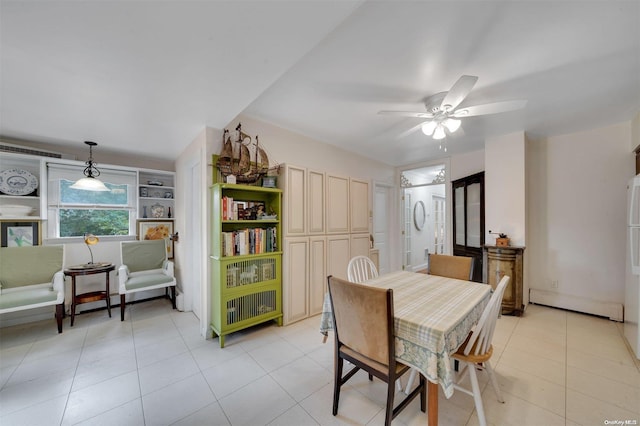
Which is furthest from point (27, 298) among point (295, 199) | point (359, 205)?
point (359, 205)

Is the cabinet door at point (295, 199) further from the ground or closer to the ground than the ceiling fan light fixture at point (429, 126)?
closer to the ground

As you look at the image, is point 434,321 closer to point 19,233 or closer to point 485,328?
point 485,328

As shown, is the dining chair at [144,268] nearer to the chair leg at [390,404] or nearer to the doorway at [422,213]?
the chair leg at [390,404]

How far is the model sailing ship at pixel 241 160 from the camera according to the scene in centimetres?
250

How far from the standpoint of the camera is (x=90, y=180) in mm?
2852

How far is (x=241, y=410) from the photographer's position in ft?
5.11

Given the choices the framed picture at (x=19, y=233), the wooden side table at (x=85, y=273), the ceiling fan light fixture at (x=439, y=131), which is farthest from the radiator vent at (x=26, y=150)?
the ceiling fan light fixture at (x=439, y=131)

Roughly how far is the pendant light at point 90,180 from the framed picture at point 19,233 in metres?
0.65

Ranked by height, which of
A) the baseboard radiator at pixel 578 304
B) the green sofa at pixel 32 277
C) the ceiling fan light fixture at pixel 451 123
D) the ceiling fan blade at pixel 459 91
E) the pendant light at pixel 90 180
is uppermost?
the ceiling fan blade at pixel 459 91

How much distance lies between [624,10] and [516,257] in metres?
2.53

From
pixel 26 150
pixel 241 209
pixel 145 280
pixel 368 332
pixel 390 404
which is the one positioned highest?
pixel 26 150

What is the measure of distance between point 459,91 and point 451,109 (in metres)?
0.33

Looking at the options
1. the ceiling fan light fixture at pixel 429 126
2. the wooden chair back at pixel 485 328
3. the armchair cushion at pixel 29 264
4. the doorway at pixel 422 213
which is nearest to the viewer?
the wooden chair back at pixel 485 328

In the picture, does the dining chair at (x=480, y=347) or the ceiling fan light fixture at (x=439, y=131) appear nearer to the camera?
the dining chair at (x=480, y=347)
